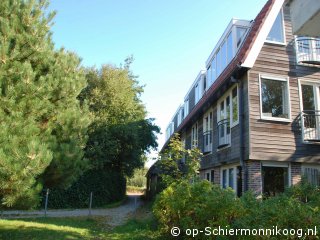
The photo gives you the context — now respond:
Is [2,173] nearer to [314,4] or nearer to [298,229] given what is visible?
[298,229]

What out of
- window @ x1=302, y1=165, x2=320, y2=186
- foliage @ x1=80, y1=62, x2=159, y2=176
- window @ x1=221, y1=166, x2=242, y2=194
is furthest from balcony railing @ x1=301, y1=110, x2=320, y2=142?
foliage @ x1=80, y1=62, x2=159, y2=176

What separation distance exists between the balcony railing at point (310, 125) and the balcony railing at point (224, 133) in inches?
112

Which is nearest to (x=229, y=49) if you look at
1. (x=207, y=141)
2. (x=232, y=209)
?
(x=207, y=141)

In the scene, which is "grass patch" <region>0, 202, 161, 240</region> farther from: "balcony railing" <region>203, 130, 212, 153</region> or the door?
the door

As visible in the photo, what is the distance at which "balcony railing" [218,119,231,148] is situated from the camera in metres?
13.6

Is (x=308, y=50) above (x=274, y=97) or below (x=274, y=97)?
above

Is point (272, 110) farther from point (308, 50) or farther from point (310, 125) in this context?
point (308, 50)

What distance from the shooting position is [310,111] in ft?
39.9

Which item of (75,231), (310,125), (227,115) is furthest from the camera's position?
(227,115)

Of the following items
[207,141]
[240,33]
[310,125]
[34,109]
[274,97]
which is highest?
[240,33]

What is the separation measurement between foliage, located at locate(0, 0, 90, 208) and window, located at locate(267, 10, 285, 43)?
7.40m

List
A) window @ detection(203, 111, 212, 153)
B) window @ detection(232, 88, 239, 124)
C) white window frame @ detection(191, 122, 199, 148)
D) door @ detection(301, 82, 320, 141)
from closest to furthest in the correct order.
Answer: door @ detection(301, 82, 320, 141) < window @ detection(232, 88, 239, 124) < window @ detection(203, 111, 212, 153) < white window frame @ detection(191, 122, 199, 148)

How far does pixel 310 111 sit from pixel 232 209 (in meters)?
7.57

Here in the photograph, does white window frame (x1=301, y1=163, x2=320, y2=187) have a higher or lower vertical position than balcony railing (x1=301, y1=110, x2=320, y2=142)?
lower
